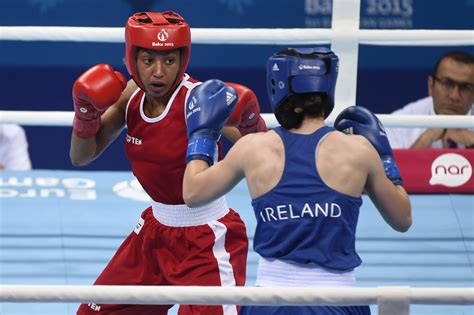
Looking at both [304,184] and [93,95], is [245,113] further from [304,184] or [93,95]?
[304,184]

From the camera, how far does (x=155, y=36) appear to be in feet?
9.65

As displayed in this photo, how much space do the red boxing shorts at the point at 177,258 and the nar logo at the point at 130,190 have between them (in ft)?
4.56

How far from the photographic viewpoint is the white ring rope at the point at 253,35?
407cm

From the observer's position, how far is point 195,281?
291cm

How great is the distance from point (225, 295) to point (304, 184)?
44cm

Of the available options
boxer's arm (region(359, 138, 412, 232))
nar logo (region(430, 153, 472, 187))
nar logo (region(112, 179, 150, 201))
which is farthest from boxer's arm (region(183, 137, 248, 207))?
nar logo (region(430, 153, 472, 187))

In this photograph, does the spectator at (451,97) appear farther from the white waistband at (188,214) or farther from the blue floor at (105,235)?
the white waistband at (188,214)

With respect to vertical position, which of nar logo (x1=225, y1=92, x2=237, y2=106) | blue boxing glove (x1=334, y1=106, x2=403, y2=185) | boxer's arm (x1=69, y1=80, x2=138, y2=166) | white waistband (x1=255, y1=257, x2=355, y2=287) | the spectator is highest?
nar logo (x1=225, y1=92, x2=237, y2=106)

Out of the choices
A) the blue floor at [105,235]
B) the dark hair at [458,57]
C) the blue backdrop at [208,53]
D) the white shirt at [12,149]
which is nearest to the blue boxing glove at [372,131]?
the blue floor at [105,235]

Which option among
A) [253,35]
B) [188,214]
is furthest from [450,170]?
[188,214]

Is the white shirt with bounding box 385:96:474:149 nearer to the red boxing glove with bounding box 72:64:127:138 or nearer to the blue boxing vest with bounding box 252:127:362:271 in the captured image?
the red boxing glove with bounding box 72:64:127:138

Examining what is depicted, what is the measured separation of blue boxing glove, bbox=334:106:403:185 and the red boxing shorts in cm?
46

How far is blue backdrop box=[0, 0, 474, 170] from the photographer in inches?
203

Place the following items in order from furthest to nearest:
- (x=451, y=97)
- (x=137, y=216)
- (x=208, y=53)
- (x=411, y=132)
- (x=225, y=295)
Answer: (x=208, y=53) < (x=411, y=132) < (x=451, y=97) < (x=137, y=216) < (x=225, y=295)
